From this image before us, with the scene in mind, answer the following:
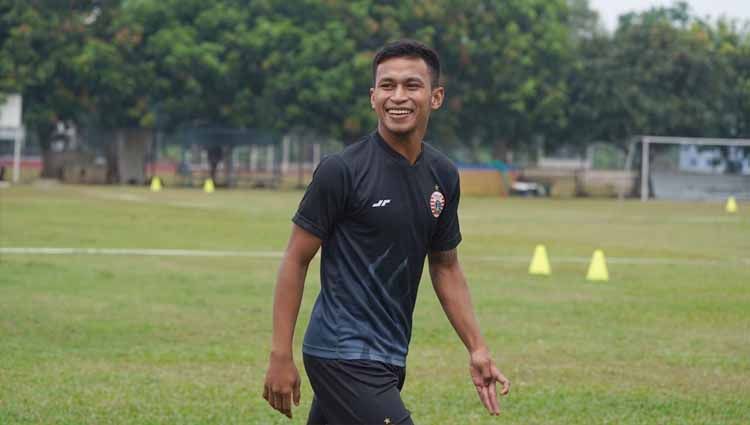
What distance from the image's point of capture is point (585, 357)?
39.6 ft

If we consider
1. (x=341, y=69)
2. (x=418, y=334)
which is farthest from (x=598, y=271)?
(x=341, y=69)

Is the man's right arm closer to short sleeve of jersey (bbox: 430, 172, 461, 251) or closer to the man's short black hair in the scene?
short sleeve of jersey (bbox: 430, 172, 461, 251)

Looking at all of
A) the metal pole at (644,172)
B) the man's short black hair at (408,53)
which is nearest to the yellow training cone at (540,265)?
the man's short black hair at (408,53)

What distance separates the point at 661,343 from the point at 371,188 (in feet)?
28.5

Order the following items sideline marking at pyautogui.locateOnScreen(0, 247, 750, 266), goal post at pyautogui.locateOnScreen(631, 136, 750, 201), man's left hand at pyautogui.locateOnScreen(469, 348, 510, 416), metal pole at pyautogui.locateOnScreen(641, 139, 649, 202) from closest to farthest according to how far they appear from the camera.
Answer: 1. man's left hand at pyautogui.locateOnScreen(469, 348, 510, 416)
2. sideline marking at pyautogui.locateOnScreen(0, 247, 750, 266)
3. metal pole at pyautogui.locateOnScreen(641, 139, 649, 202)
4. goal post at pyautogui.locateOnScreen(631, 136, 750, 201)

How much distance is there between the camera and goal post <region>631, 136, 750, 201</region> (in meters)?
64.2

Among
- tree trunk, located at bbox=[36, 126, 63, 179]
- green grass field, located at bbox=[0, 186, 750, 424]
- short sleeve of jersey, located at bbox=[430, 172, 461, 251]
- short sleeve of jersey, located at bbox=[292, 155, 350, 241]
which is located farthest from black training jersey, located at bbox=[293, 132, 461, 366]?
tree trunk, located at bbox=[36, 126, 63, 179]

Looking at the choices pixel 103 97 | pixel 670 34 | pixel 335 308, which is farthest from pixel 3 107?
pixel 335 308

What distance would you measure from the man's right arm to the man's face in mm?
485

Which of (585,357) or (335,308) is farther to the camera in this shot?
(585,357)

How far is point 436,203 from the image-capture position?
513cm

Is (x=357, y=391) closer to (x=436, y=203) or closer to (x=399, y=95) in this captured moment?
(x=436, y=203)

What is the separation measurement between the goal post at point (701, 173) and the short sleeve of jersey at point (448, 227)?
191ft

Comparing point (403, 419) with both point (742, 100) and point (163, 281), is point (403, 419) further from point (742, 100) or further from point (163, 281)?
point (742, 100)
